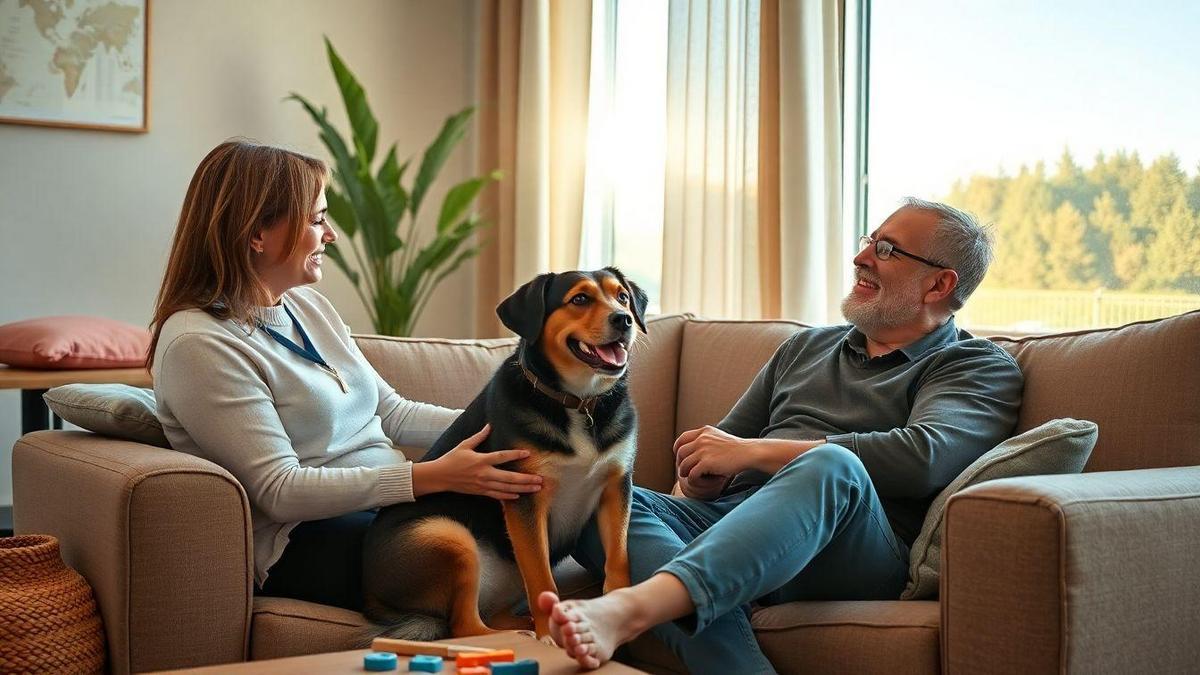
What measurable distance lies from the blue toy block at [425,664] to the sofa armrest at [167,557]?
1.75 ft

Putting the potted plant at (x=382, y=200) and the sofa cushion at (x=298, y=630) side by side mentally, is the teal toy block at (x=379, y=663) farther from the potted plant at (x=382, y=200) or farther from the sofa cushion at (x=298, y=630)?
the potted plant at (x=382, y=200)

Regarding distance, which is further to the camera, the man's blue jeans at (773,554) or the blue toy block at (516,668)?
the man's blue jeans at (773,554)

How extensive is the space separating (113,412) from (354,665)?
35.4 inches

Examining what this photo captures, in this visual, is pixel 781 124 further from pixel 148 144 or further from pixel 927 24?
pixel 148 144

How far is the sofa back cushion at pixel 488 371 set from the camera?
9.14ft

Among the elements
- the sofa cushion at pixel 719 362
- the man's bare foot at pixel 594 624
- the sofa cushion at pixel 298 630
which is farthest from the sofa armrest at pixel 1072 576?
the sofa cushion at pixel 719 362

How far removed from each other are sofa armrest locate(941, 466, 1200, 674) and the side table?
9.43 feet

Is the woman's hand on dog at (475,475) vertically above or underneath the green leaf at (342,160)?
underneath

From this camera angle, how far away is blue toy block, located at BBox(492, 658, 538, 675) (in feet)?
4.79

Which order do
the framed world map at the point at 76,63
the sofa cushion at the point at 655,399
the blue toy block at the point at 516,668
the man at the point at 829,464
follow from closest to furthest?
1. the blue toy block at the point at 516,668
2. the man at the point at 829,464
3. the sofa cushion at the point at 655,399
4. the framed world map at the point at 76,63

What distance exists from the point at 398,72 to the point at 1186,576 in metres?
4.38

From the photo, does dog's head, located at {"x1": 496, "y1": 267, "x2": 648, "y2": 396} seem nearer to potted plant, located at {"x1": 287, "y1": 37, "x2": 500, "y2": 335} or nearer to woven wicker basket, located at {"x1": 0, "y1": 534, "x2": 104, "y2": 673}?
woven wicker basket, located at {"x1": 0, "y1": 534, "x2": 104, "y2": 673}

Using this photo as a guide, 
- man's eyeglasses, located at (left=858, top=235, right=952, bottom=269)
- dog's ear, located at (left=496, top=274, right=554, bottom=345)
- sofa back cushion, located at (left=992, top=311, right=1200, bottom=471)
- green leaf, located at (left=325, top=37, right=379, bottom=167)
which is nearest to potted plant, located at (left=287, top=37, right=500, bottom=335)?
green leaf, located at (left=325, top=37, right=379, bottom=167)

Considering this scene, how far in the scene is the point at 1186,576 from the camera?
1773 mm
